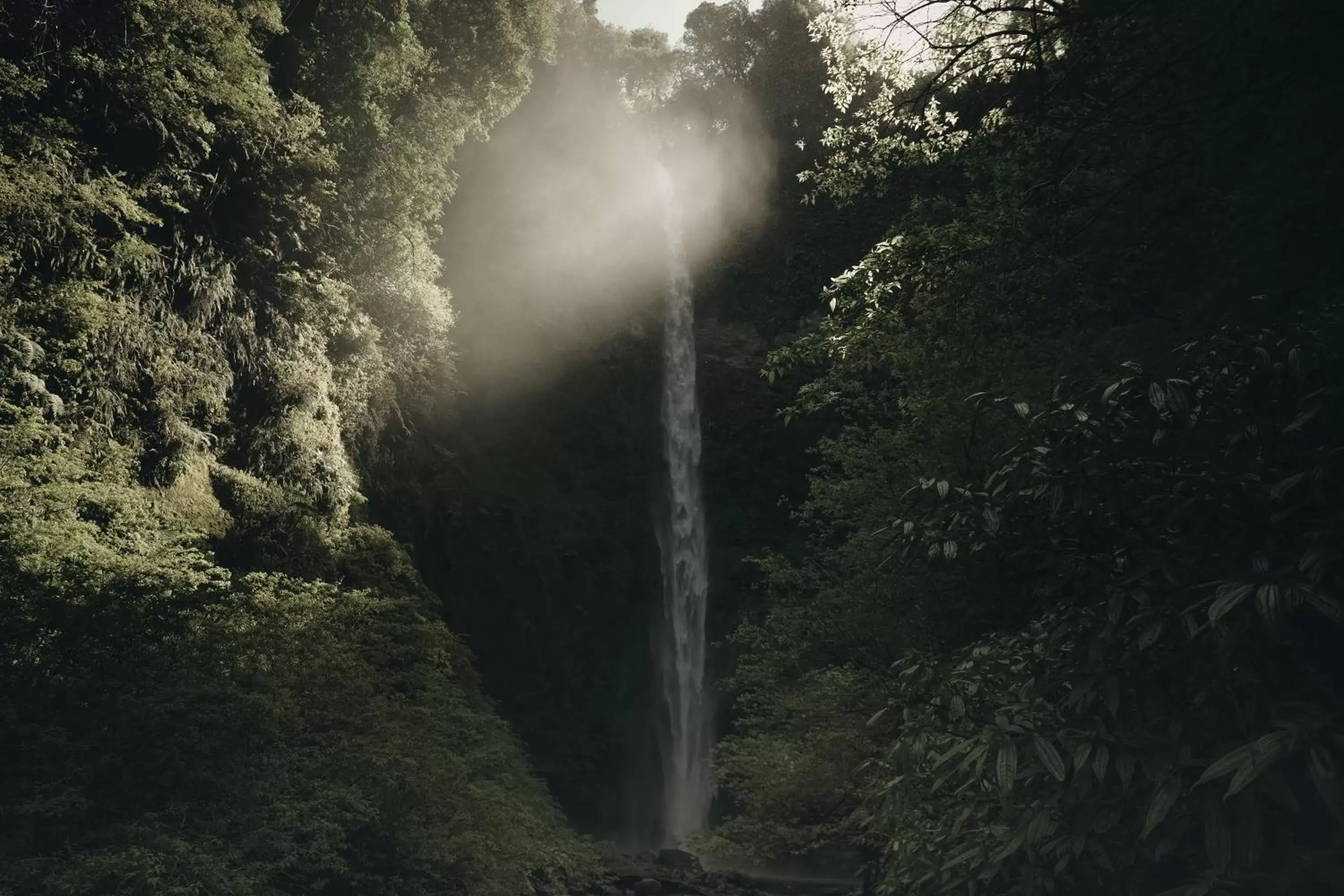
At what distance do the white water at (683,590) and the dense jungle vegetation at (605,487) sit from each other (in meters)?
0.69

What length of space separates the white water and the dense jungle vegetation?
2.25 ft

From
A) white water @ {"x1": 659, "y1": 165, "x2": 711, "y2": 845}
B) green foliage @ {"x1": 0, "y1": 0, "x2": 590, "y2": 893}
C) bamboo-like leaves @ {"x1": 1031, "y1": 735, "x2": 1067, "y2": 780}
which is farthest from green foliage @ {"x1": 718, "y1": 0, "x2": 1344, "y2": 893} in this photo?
white water @ {"x1": 659, "y1": 165, "x2": 711, "y2": 845}

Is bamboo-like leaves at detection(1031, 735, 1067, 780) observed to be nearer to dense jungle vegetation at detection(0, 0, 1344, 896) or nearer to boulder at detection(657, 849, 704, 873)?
dense jungle vegetation at detection(0, 0, 1344, 896)

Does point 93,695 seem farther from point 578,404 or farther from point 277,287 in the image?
point 578,404

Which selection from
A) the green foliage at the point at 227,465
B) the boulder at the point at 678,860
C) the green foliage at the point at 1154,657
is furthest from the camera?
the boulder at the point at 678,860

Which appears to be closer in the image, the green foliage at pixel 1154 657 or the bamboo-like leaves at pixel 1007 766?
the green foliage at pixel 1154 657

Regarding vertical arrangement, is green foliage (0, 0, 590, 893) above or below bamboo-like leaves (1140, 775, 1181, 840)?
above

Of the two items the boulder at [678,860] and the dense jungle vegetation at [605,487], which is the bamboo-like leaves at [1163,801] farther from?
the boulder at [678,860]

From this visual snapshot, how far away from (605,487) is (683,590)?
315cm

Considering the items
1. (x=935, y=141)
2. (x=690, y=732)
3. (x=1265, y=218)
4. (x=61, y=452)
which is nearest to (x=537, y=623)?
(x=690, y=732)

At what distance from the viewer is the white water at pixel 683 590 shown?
20.5 m

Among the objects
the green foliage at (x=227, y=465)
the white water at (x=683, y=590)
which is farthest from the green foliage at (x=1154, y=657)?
the white water at (x=683, y=590)

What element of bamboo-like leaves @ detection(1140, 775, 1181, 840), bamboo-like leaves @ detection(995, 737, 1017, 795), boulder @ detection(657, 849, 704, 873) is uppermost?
bamboo-like leaves @ detection(995, 737, 1017, 795)

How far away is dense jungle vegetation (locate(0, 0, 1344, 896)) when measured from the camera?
303 centimetres
